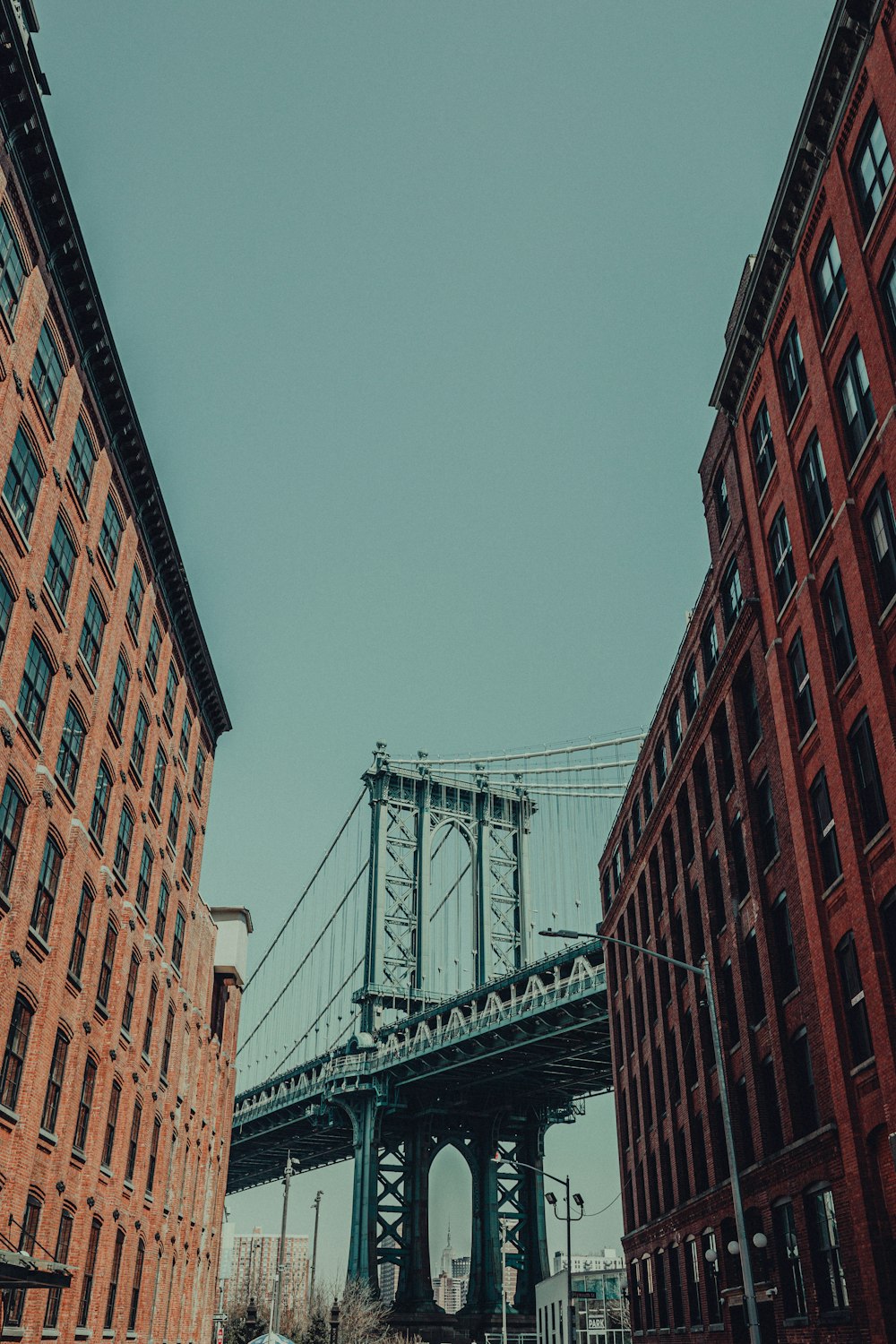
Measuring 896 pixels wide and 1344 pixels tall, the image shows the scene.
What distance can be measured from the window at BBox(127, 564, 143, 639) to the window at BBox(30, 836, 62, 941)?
925 centimetres

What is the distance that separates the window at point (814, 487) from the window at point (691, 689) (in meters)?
11.8

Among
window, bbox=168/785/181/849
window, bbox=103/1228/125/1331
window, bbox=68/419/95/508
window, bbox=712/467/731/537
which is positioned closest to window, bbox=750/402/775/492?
window, bbox=712/467/731/537

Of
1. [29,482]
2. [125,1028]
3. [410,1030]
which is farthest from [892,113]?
[410,1030]

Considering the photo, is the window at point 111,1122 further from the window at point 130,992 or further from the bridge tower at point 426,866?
the bridge tower at point 426,866

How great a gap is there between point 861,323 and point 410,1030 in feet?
246

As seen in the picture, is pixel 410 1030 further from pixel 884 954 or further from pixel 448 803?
pixel 884 954

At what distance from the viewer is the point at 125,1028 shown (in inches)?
1347

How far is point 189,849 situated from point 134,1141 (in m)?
11.7

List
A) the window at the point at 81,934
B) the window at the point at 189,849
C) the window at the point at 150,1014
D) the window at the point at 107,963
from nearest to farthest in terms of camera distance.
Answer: the window at the point at 81,934
the window at the point at 107,963
the window at the point at 150,1014
the window at the point at 189,849

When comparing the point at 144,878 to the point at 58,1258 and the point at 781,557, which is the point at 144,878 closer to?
the point at 58,1258

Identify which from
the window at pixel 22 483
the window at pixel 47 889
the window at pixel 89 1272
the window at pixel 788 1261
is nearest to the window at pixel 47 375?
the window at pixel 22 483

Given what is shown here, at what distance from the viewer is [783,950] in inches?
1187

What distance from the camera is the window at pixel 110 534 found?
32531mm

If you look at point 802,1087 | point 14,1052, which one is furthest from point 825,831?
point 14,1052
